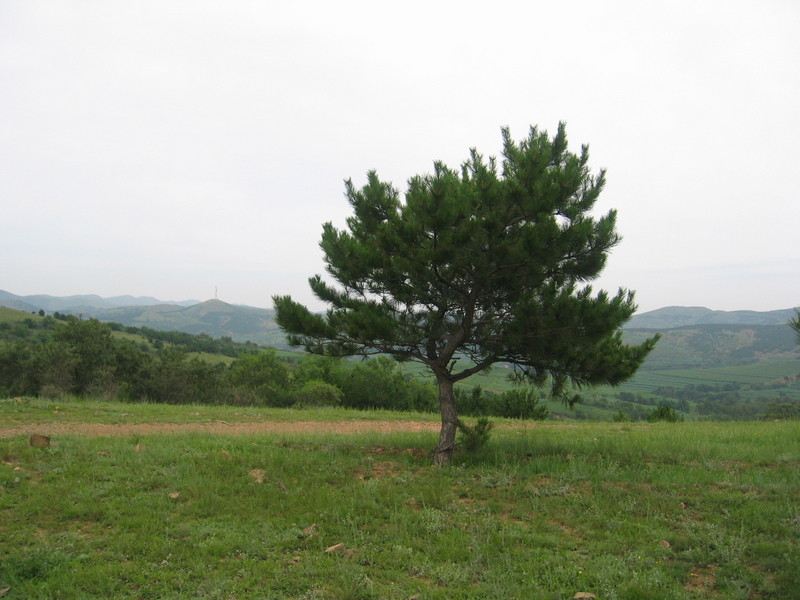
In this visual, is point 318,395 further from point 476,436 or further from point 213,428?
point 476,436

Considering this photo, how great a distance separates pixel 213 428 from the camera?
1129 centimetres

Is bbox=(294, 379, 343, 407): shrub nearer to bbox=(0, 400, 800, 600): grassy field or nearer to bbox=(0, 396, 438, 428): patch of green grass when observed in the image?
bbox=(0, 396, 438, 428): patch of green grass

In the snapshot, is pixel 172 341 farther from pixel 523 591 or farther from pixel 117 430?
pixel 523 591

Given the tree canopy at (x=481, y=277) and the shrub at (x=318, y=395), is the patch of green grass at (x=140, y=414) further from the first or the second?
the shrub at (x=318, y=395)

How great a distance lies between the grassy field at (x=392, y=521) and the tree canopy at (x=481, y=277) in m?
1.72

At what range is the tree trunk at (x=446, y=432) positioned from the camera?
8.18 m

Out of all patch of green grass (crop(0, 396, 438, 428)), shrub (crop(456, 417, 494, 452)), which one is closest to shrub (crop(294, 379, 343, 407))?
patch of green grass (crop(0, 396, 438, 428))

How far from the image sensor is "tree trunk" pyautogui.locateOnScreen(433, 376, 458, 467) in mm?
8180

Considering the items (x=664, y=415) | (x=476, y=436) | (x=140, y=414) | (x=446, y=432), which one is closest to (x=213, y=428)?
(x=140, y=414)

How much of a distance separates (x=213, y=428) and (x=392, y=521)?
7.19 meters

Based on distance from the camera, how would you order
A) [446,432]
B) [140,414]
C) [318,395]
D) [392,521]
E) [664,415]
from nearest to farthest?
1. [392,521]
2. [446,432]
3. [140,414]
4. [664,415]
5. [318,395]

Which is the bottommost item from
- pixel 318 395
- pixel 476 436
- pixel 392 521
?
pixel 318 395

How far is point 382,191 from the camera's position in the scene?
8.80 metres

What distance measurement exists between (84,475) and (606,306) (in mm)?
8006
